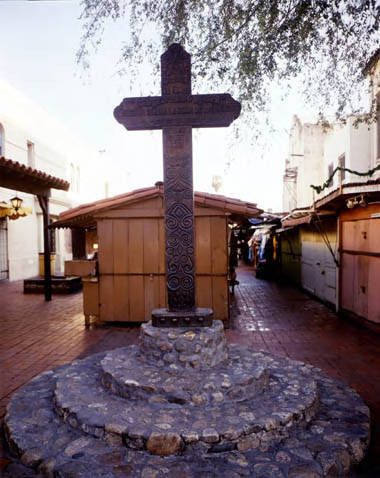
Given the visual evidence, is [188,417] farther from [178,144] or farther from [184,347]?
[178,144]

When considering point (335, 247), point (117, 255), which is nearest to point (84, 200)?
point (117, 255)

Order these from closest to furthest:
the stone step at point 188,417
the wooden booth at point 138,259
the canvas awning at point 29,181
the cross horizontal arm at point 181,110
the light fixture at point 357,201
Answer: the stone step at point 188,417, the cross horizontal arm at point 181,110, the light fixture at point 357,201, the wooden booth at point 138,259, the canvas awning at point 29,181

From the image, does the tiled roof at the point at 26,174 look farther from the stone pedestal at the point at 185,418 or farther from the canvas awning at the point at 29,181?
the stone pedestal at the point at 185,418

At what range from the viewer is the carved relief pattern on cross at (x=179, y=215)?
159 inches

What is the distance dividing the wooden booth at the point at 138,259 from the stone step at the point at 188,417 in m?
3.85

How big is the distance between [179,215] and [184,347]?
Result: 58.9 inches

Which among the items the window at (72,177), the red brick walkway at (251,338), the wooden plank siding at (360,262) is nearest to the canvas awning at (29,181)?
the red brick walkway at (251,338)

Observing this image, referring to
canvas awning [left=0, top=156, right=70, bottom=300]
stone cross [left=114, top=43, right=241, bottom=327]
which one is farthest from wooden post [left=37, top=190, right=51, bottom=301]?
stone cross [left=114, top=43, right=241, bottom=327]

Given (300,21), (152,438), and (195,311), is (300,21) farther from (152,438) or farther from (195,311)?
(152,438)

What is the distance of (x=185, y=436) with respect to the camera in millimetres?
2900

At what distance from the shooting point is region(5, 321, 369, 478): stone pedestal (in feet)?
9.18

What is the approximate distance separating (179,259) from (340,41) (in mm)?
4387

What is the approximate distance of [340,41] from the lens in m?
5.43

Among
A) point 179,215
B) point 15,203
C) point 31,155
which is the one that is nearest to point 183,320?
point 179,215
